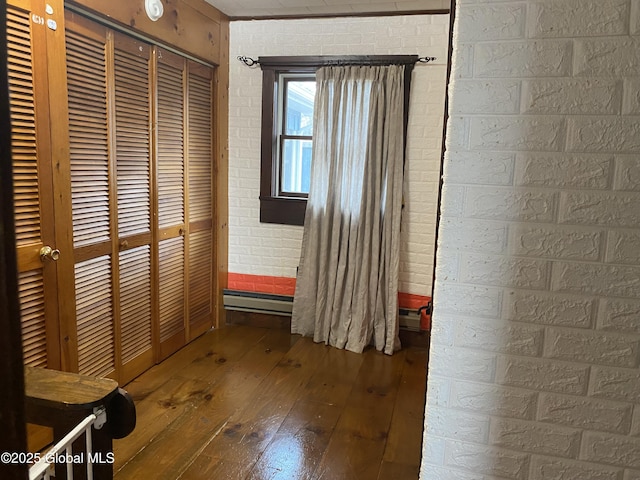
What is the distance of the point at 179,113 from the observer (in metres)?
3.13

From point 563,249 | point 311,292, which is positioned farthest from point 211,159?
point 563,249

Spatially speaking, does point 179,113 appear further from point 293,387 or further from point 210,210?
point 293,387

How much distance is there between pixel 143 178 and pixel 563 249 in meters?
2.34

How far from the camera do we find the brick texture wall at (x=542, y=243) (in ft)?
3.54

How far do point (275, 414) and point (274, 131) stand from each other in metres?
2.06

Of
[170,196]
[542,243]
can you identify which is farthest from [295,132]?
[542,243]

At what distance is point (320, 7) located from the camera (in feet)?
10.9

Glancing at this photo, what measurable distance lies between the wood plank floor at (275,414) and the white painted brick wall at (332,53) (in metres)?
0.67

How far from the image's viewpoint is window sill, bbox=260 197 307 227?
369 centimetres

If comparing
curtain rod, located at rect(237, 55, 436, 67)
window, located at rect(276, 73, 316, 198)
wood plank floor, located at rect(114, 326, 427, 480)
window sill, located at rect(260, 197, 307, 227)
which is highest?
curtain rod, located at rect(237, 55, 436, 67)

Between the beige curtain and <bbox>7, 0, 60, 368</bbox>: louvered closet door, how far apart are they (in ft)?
5.92

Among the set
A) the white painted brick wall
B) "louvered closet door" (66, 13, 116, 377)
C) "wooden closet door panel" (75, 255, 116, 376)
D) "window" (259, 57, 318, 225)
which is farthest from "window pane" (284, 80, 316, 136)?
"wooden closet door panel" (75, 255, 116, 376)

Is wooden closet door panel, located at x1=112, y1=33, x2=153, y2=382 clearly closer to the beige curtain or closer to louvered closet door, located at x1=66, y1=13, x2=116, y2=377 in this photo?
louvered closet door, located at x1=66, y1=13, x2=116, y2=377

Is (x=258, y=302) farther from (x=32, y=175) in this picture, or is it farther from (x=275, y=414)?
(x=32, y=175)
